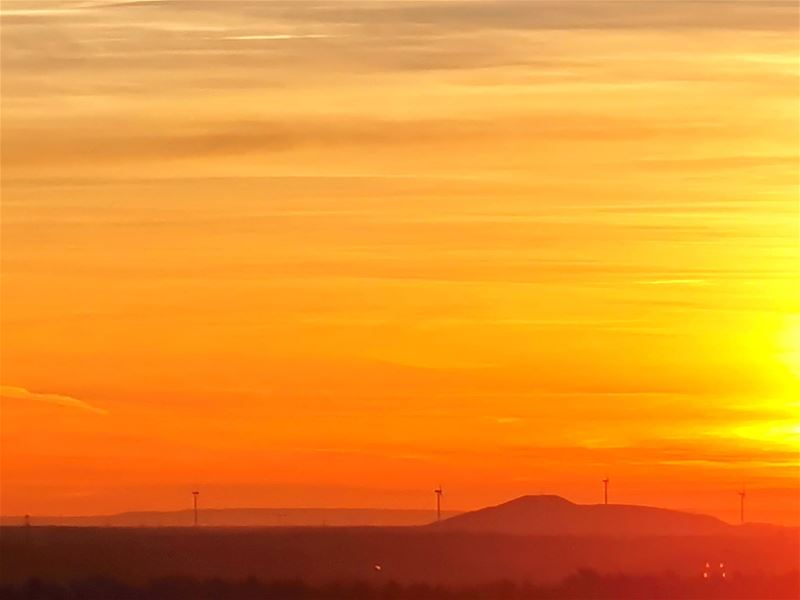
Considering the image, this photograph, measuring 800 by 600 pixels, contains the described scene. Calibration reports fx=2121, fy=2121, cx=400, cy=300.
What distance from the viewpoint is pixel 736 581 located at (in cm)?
9188

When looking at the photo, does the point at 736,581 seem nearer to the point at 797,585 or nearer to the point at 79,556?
the point at 797,585

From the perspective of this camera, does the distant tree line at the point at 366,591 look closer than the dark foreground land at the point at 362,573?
Yes

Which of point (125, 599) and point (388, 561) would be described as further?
point (388, 561)

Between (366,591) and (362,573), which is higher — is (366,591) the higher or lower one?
the lower one

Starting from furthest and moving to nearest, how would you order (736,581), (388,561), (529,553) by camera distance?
(529,553)
(388,561)
(736,581)

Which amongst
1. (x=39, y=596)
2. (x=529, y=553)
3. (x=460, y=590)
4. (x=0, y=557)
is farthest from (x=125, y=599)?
(x=529, y=553)

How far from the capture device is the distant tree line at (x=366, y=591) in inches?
2781

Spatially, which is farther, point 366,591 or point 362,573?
point 362,573

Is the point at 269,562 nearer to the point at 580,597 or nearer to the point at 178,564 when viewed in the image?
the point at 178,564

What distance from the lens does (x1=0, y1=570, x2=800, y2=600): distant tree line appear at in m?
70.6

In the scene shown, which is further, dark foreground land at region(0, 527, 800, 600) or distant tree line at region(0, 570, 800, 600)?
dark foreground land at region(0, 527, 800, 600)

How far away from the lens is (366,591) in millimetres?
74938

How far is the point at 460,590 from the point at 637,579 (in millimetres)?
13580

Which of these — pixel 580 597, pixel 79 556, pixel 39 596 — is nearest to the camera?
pixel 39 596
